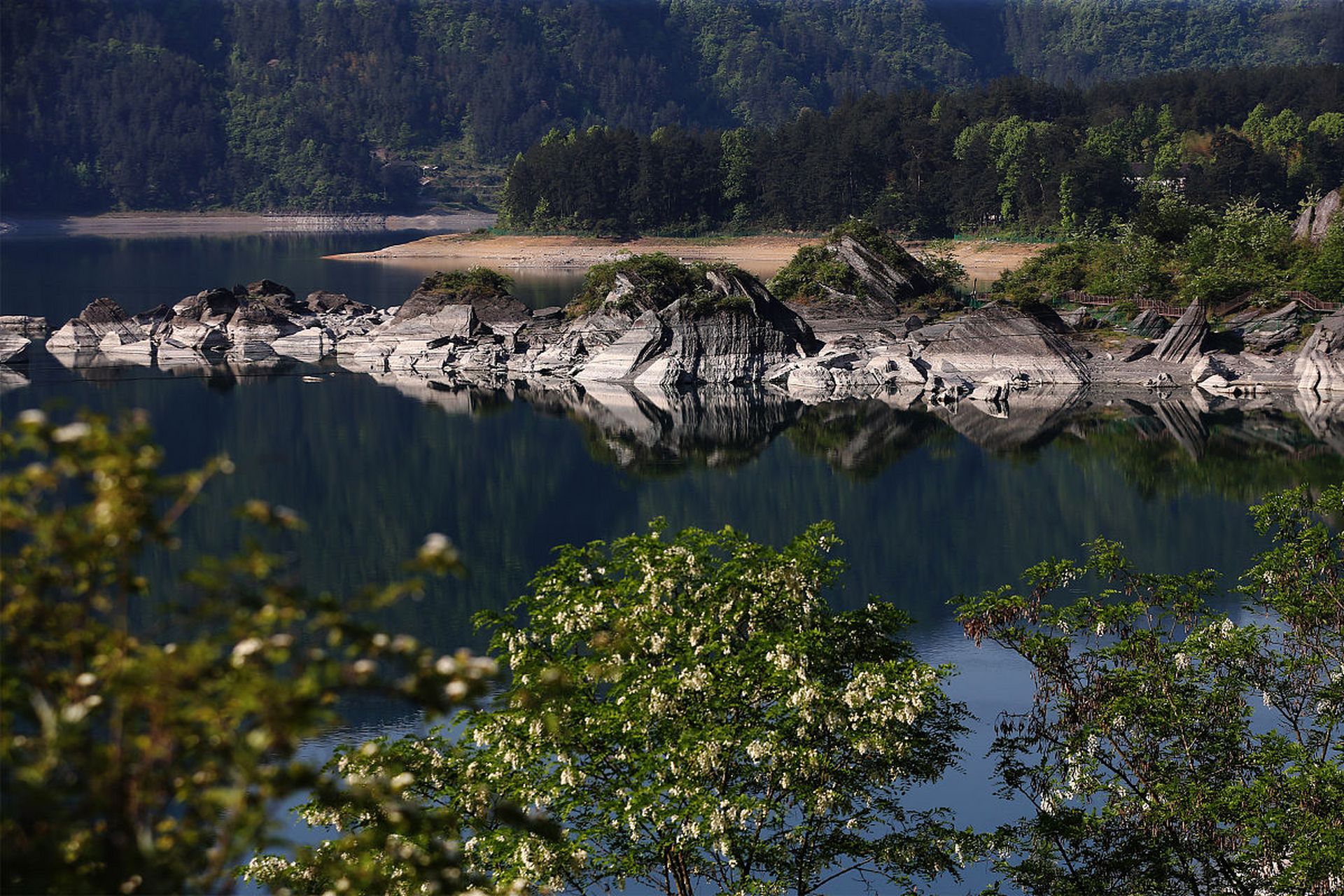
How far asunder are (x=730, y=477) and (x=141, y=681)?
43.2m

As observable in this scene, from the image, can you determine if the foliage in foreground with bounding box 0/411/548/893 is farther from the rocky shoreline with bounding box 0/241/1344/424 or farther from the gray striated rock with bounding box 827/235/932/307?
the gray striated rock with bounding box 827/235/932/307

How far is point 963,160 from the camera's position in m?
147

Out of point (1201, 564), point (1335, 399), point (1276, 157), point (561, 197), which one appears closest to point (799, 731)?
point (1201, 564)

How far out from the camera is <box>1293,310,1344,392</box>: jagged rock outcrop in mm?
64562

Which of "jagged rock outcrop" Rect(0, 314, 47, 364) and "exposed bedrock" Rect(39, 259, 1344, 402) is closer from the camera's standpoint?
"exposed bedrock" Rect(39, 259, 1344, 402)

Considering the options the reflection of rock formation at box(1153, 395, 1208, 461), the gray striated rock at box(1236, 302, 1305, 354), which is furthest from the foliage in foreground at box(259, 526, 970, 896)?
the gray striated rock at box(1236, 302, 1305, 354)

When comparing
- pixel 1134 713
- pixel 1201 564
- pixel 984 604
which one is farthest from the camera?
pixel 1201 564

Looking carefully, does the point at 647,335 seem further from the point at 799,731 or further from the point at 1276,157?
the point at 1276,157

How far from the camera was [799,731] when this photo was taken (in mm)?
16500

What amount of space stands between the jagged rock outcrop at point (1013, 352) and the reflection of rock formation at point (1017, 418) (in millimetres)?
1288

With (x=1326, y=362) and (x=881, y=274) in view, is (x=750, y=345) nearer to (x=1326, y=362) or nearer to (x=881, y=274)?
(x=881, y=274)

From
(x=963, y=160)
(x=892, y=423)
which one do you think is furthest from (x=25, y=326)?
(x=963, y=160)

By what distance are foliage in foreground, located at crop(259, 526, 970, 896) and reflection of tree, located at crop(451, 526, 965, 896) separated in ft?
0.09

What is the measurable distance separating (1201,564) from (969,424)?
79.0 feet
